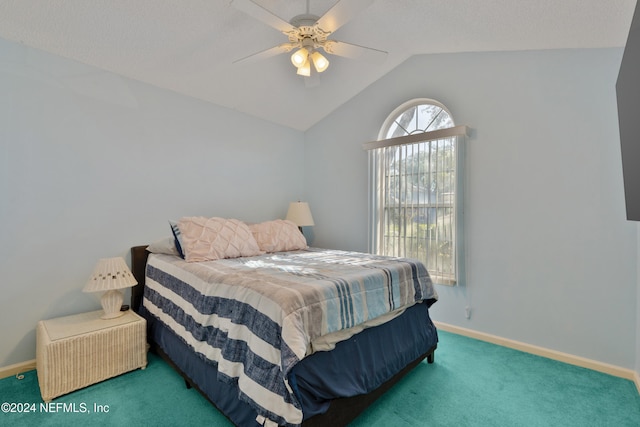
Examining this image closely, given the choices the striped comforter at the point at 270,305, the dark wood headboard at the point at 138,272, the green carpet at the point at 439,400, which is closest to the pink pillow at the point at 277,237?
the striped comforter at the point at 270,305

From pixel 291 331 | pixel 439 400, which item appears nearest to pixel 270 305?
pixel 291 331

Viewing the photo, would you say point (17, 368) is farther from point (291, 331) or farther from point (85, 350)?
point (291, 331)

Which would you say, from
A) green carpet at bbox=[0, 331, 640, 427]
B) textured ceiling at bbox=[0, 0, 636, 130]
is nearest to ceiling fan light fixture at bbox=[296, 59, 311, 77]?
textured ceiling at bbox=[0, 0, 636, 130]

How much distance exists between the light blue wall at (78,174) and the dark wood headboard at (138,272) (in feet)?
0.27

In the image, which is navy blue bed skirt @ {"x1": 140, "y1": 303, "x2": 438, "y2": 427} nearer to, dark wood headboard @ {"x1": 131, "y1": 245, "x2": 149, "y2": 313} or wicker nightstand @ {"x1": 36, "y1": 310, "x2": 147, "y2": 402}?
wicker nightstand @ {"x1": 36, "y1": 310, "x2": 147, "y2": 402}

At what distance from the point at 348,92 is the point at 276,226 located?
1.84 m

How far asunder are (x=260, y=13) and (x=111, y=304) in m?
2.24

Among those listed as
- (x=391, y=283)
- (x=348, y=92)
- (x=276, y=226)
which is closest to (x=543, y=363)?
(x=391, y=283)

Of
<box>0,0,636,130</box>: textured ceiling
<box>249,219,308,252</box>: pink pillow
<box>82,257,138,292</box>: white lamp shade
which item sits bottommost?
<box>82,257,138,292</box>: white lamp shade

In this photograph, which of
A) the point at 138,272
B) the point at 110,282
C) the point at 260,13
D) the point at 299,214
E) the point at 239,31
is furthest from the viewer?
the point at 299,214

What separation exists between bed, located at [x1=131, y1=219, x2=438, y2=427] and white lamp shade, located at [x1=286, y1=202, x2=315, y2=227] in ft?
4.26

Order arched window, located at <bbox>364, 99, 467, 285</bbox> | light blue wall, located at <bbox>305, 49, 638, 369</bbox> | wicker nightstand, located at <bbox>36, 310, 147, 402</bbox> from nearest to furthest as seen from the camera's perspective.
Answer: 1. wicker nightstand, located at <bbox>36, 310, 147, 402</bbox>
2. light blue wall, located at <bbox>305, 49, 638, 369</bbox>
3. arched window, located at <bbox>364, 99, 467, 285</bbox>

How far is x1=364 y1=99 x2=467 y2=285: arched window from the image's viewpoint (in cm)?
288

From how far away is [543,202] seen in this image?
2443 millimetres
